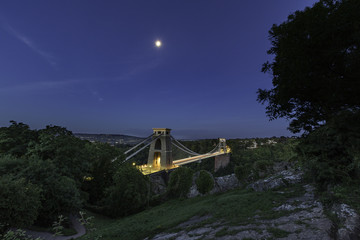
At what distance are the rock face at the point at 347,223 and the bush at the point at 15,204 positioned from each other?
15.8 m

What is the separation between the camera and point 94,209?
66.3 feet

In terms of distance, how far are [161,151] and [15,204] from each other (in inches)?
1327

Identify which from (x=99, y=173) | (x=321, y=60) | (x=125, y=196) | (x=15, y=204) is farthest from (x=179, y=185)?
(x=321, y=60)

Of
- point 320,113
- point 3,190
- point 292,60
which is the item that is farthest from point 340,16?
point 3,190

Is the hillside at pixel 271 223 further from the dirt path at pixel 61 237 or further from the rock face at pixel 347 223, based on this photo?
the dirt path at pixel 61 237

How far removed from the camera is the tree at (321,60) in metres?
7.16

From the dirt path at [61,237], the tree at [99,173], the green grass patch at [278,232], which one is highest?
the green grass patch at [278,232]

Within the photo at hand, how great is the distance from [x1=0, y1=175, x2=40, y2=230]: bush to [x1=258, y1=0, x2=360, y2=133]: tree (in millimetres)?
17113

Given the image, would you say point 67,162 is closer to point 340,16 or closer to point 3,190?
point 3,190

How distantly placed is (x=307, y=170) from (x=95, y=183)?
24.1 metres

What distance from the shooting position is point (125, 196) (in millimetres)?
18734

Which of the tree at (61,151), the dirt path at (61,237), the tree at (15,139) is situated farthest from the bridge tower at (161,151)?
the tree at (15,139)

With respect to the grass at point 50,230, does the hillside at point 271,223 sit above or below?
above

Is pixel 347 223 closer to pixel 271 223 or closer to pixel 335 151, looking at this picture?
pixel 271 223
